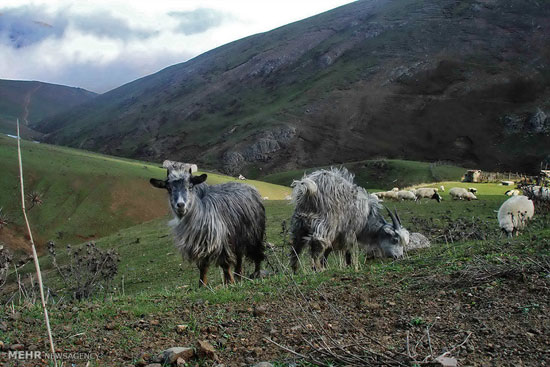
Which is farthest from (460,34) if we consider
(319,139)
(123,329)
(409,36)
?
(123,329)

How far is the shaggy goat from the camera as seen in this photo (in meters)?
9.23

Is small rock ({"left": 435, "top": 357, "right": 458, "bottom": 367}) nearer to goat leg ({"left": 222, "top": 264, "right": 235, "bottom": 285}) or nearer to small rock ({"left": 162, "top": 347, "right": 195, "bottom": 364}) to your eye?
small rock ({"left": 162, "top": 347, "right": 195, "bottom": 364})

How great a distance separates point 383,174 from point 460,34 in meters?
68.4

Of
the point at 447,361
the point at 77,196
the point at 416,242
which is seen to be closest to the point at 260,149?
the point at 77,196

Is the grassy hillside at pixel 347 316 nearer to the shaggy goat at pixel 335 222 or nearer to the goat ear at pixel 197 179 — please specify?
the shaggy goat at pixel 335 222

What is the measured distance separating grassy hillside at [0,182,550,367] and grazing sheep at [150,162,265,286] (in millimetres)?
1772

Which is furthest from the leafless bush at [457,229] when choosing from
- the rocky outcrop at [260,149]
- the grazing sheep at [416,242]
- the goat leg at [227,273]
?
the rocky outcrop at [260,149]

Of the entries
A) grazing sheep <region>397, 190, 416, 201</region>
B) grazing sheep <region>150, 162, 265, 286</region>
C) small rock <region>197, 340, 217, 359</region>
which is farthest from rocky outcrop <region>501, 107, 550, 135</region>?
small rock <region>197, 340, 217, 359</region>

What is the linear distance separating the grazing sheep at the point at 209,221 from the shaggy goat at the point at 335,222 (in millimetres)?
1094

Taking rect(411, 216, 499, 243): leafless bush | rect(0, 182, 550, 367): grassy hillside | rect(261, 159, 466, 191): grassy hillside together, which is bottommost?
rect(261, 159, 466, 191): grassy hillside

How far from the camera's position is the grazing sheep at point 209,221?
8523 mm

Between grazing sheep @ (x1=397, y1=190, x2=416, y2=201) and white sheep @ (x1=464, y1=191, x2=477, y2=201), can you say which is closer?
white sheep @ (x1=464, y1=191, x2=477, y2=201)

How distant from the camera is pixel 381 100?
100562 millimetres

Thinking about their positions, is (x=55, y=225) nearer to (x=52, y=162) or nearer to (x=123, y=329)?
(x=52, y=162)
